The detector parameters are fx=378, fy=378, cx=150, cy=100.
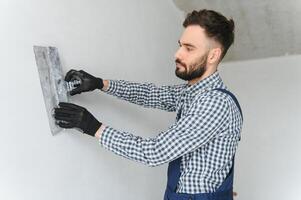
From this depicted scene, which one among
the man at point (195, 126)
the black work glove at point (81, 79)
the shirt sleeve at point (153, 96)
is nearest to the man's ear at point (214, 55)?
the man at point (195, 126)

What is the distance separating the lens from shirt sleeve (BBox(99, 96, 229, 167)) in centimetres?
122

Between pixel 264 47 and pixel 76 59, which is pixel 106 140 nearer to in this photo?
pixel 76 59

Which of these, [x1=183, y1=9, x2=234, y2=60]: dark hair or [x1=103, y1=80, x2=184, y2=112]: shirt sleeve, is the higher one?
[x1=183, y1=9, x2=234, y2=60]: dark hair

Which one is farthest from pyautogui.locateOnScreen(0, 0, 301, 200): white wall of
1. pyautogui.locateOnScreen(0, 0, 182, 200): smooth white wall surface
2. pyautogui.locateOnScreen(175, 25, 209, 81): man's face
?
pyautogui.locateOnScreen(175, 25, 209, 81): man's face

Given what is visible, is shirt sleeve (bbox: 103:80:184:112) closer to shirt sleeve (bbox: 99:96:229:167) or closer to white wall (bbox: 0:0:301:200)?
white wall (bbox: 0:0:301:200)

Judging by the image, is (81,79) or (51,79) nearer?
(51,79)

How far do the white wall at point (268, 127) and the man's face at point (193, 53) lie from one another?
1.58m

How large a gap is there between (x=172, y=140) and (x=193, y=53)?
1.19ft

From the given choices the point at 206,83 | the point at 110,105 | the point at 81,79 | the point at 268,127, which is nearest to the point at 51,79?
the point at 81,79

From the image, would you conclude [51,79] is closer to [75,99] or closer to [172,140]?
[75,99]

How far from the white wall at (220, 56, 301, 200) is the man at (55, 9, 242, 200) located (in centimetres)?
148

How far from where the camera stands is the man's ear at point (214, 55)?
1412 mm

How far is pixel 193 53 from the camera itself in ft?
4.60

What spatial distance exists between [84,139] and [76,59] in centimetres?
31
